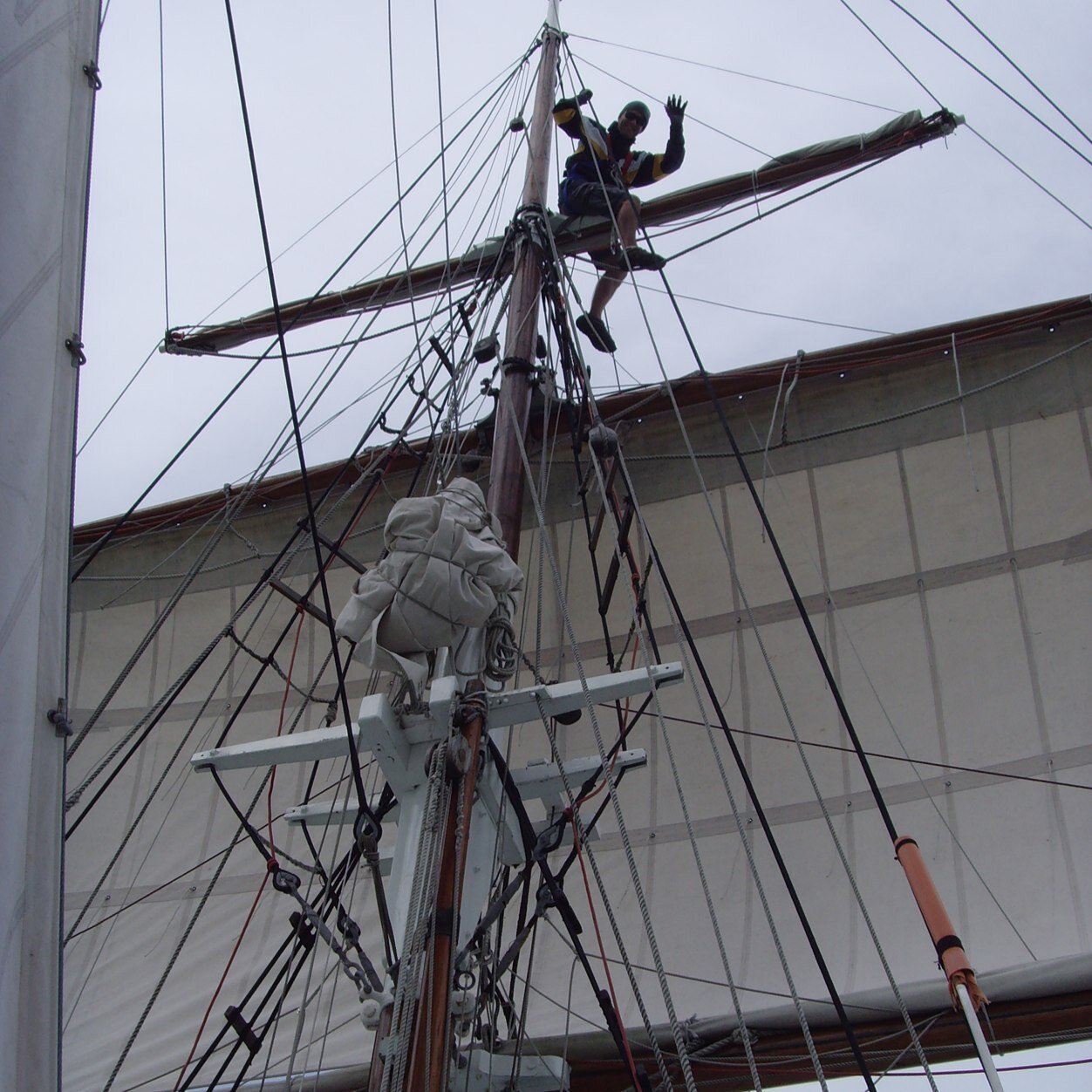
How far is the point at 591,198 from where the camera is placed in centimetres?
670

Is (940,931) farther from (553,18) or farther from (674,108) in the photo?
(553,18)

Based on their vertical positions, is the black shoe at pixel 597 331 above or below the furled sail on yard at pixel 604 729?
above


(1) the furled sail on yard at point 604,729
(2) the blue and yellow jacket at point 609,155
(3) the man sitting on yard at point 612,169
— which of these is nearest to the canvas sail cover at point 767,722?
(1) the furled sail on yard at point 604,729

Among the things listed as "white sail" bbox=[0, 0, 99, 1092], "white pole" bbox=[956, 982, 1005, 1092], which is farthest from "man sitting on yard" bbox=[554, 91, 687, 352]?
"white pole" bbox=[956, 982, 1005, 1092]

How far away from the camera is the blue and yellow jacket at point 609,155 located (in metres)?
6.48

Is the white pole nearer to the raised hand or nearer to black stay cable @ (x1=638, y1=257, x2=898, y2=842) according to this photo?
black stay cable @ (x1=638, y1=257, x2=898, y2=842)

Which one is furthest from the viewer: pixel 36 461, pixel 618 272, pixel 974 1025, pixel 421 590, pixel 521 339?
pixel 618 272

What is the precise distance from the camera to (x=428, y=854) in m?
3.31

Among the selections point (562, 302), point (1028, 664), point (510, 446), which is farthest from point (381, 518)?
point (1028, 664)

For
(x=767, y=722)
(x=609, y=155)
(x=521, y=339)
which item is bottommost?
(x=767, y=722)

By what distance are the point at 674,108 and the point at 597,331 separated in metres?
1.22

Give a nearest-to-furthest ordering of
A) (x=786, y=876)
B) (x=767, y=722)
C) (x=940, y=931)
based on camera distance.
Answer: (x=940, y=931), (x=786, y=876), (x=767, y=722)

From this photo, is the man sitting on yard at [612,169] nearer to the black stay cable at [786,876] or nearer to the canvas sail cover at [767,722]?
the canvas sail cover at [767,722]

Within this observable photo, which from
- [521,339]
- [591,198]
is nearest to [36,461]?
[521,339]
